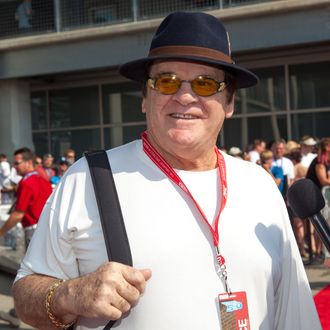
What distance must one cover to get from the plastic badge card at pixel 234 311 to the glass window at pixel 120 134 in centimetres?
1448

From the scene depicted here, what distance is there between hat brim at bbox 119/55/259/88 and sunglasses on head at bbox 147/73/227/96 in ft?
0.18

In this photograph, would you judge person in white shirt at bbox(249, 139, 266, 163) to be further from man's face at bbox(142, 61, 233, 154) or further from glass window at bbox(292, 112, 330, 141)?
man's face at bbox(142, 61, 233, 154)

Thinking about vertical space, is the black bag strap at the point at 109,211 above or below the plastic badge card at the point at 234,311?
above

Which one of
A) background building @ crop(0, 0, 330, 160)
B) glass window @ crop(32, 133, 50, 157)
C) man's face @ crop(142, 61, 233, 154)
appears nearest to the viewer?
man's face @ crop(142, 61, 233, 154)

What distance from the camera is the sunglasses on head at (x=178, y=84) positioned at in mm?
1889

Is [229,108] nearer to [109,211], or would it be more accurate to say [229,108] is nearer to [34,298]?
[109,211]

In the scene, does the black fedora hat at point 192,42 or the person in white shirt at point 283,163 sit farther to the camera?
the person in white shirt at point 283,163

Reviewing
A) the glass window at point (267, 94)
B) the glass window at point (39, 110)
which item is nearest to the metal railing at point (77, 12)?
the glass window at point (267, 94)

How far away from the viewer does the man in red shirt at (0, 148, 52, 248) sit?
6.11m

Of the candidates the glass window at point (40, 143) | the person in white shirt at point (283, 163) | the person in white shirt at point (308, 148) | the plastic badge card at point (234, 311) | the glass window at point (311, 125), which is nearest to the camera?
the plastic badge card at point (234, 311)

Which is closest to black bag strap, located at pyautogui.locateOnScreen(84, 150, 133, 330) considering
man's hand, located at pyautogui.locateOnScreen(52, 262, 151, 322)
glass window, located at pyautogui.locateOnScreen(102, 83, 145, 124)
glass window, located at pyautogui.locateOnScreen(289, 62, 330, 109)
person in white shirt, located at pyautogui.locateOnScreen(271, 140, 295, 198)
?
man's hand, located at pyautogui.locateOnScreen(52, 262, 151, 322)

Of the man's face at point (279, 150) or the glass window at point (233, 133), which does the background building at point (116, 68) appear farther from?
the man's face at point (279, 150)

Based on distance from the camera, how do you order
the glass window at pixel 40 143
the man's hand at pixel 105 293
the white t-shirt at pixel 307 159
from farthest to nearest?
1. the glass window at pixel 40 143
2. the white t-shirt at pixel 307 159
3. the man's hand at pixel 105 293

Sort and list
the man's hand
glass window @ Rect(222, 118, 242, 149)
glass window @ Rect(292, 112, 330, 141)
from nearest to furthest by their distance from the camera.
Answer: the man's hand → glass window @ Rect(292, 112, 330, 141) → glass window @ Rect(222, 118, 242, 149)
